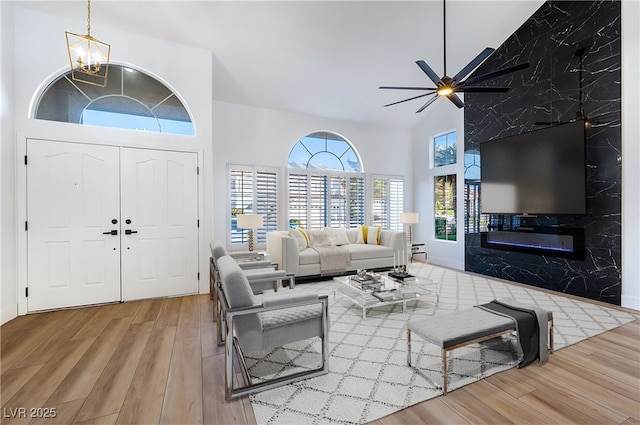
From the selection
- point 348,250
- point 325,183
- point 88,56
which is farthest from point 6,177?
point 325,183

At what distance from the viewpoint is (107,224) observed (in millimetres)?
3990

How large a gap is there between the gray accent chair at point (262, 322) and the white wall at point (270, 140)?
404 centimetres

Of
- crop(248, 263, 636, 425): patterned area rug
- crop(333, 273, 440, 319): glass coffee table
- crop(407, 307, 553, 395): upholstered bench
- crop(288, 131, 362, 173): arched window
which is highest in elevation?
crop(288, 131, 362, 173): arched window

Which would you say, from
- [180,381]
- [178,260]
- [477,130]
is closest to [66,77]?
[178,260]

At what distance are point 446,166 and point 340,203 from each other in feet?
9.09

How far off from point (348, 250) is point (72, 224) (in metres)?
4.41

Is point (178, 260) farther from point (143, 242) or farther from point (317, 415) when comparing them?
point (317, 415)

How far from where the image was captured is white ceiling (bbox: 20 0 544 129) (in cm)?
389

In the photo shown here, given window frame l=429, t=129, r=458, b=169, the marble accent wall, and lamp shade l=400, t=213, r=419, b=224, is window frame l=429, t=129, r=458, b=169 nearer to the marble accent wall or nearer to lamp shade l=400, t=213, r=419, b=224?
the marble accent wall

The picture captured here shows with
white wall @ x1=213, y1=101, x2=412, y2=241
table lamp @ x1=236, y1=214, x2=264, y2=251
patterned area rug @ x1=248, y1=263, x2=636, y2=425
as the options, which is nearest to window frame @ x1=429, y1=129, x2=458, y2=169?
white wall @ x1=213, y1=101, x2=412, y2=241

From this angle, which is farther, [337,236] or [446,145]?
[446,145]

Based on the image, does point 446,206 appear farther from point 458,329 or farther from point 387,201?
point 458,329

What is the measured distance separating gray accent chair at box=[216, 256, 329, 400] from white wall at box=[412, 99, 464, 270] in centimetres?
518

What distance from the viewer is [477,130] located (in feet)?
19.2
